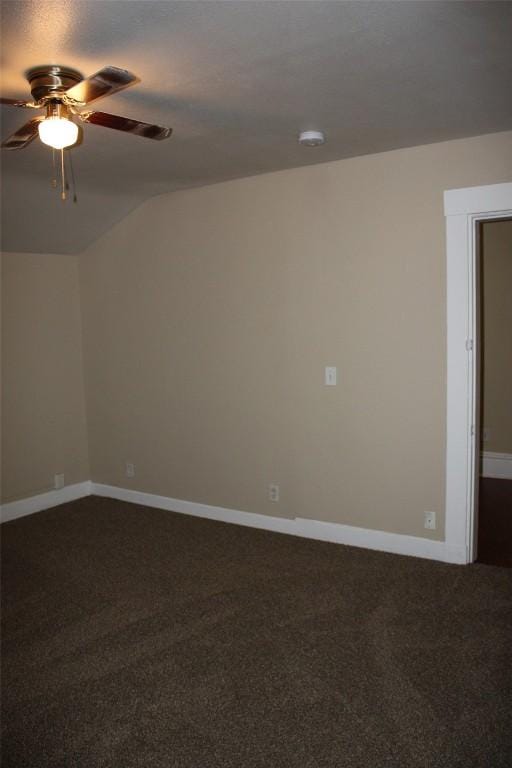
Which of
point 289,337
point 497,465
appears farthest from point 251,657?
point 497,465

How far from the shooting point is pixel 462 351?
12.3ft

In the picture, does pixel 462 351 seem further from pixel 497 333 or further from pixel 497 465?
pixel 497 465

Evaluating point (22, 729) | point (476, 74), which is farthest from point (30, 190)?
point (22, 729)

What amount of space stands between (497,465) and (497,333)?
1181 millimetres

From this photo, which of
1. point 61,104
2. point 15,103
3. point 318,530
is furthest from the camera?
point 318,530

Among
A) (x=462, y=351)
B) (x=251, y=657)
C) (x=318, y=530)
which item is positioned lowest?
(x=251, y=657)

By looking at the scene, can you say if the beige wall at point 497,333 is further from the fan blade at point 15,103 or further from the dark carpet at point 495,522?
the fan blade at point 15,103

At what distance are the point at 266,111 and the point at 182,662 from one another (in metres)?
2.50

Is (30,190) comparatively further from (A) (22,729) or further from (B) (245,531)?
(A) (22,729)

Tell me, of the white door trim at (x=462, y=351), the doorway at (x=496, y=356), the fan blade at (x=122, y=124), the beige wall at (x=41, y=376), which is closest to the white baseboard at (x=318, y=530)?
the white door trim at (x=462, y=351)

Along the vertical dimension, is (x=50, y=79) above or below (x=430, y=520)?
above

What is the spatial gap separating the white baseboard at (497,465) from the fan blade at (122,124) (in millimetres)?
4440

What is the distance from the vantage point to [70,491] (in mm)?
5492

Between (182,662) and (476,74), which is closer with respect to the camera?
(476,74)
